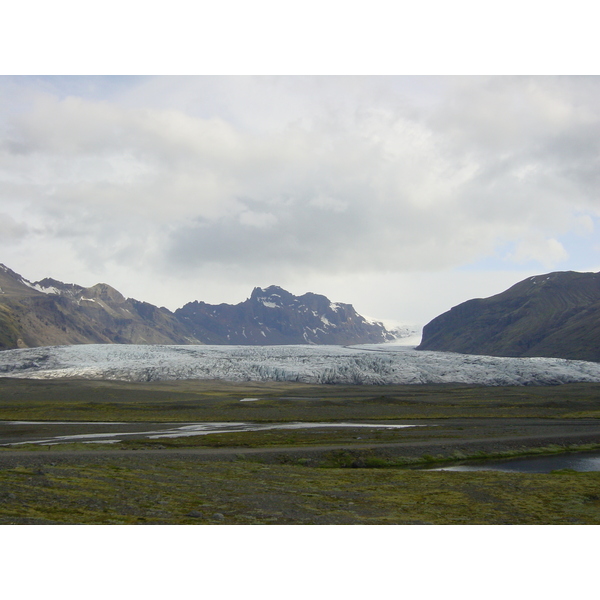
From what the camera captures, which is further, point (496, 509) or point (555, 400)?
point (555, 400)

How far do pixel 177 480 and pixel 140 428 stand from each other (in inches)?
1162

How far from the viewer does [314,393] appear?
95.9m

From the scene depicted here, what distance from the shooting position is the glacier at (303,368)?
4313 inches

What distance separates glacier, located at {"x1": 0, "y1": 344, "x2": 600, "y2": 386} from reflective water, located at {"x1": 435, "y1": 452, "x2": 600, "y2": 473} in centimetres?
6888

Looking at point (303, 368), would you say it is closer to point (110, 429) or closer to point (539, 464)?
point (110, 429)

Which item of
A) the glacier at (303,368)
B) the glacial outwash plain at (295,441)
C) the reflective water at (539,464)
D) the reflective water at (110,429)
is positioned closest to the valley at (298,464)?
the glacial outwash plain at (295,441)

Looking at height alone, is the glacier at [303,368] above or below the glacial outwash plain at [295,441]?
above

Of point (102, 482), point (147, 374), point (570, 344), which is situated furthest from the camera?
point (570, 344)

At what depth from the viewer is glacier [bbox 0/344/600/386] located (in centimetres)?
10956

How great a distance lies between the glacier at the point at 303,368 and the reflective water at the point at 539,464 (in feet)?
226

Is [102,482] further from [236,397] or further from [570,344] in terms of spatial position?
[570,344]

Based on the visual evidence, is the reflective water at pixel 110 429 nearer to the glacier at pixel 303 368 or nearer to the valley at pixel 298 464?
A: the valley at pixel 298 464

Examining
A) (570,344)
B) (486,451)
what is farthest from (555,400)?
(570,344)

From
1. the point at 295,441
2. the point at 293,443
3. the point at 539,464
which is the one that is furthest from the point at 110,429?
the point at 539,464
